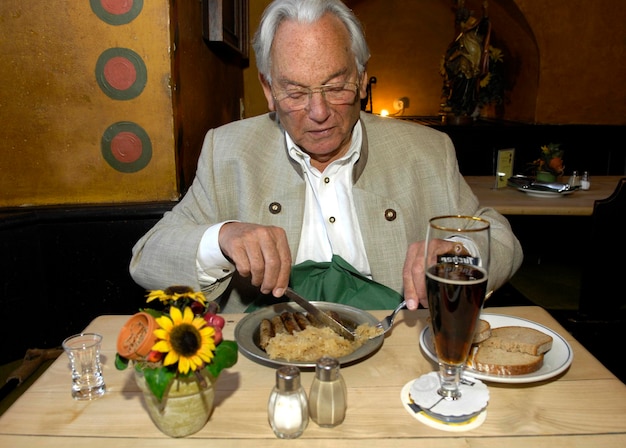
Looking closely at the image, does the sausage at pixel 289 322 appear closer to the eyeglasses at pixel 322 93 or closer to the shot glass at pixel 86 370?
the shot glass at pixel 86 370

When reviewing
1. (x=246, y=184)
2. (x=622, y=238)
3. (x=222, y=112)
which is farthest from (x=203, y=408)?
(x=222, y=112)

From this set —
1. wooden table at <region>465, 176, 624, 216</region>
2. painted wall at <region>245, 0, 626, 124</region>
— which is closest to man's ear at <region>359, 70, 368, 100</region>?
wooden table at <region>465, 176, 624, 216</region>

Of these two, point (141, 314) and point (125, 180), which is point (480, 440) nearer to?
point (141, 314)

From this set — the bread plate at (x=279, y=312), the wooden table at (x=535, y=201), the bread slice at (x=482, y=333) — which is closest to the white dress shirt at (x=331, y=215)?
the bread plate at (x=279, y=312)

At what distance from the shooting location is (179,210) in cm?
177

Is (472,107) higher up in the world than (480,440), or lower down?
higher up

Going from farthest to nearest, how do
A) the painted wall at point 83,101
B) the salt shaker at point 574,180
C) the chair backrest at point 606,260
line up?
the salt shaker at point 574,180
the chair backrest at point 606,260
the painted wall at point 83,101

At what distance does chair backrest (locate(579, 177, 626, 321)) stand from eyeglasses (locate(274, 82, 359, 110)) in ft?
4.72

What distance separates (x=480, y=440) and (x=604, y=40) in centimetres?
566

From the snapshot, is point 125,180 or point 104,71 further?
point 125,180

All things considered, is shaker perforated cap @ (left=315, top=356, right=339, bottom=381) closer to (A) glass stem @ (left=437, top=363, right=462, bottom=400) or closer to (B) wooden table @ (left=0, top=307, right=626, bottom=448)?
(B) wooden table @ (left=0, top=307, right=626, bottom=448)

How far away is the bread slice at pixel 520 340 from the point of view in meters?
1.06

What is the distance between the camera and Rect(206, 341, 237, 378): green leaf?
803mm

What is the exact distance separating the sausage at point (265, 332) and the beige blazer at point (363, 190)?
505mm
